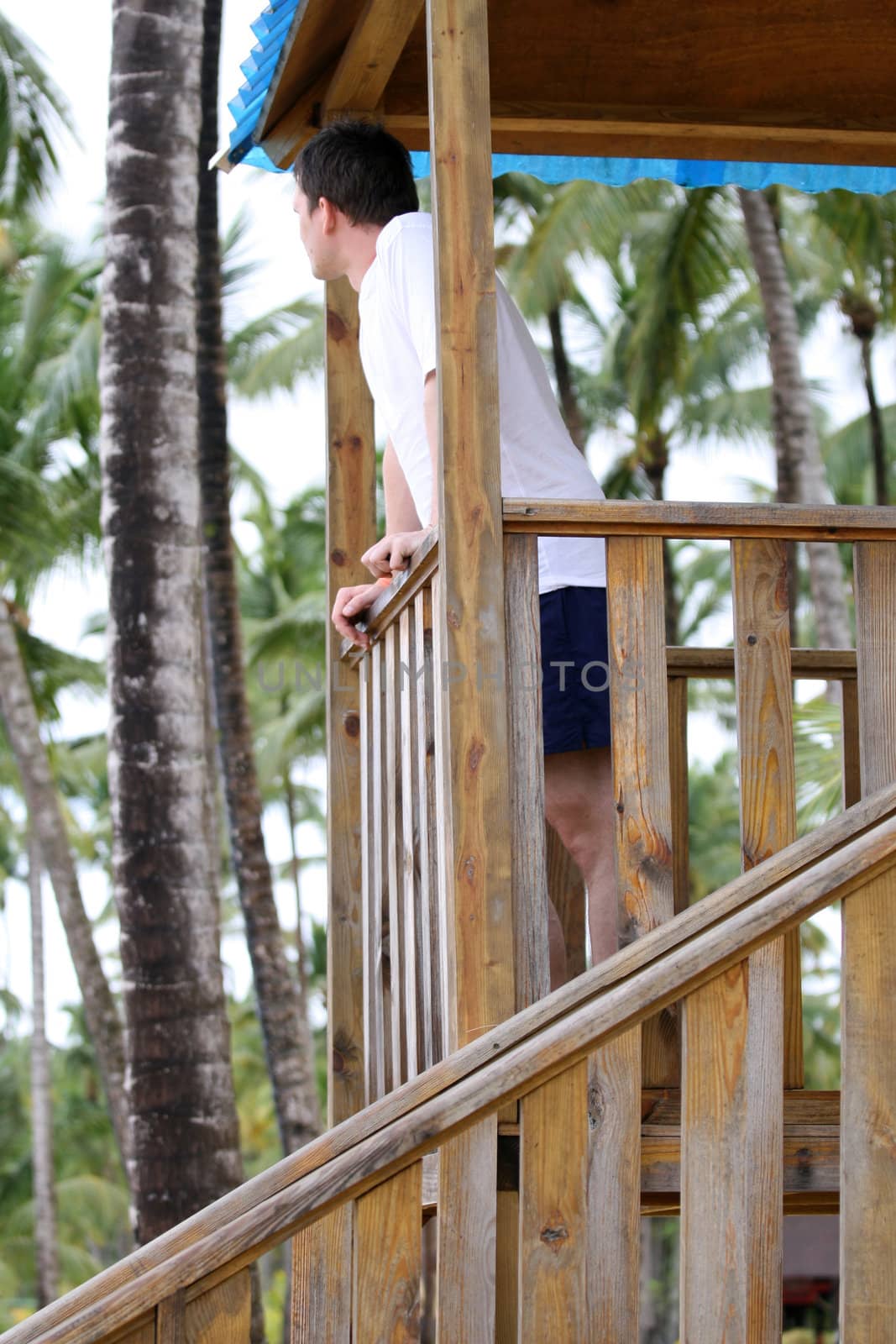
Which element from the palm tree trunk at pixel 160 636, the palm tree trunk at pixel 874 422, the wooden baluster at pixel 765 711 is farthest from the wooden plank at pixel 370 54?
the palm tree trunk at pixel 874 422

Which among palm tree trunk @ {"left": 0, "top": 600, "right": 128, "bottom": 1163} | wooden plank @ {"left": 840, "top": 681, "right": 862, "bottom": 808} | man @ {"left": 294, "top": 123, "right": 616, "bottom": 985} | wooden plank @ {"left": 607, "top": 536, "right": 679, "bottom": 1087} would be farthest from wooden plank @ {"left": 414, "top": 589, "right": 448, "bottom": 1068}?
palm tree trunk @ {"left": 0, "top": 600, "right": 128, "bottom": 1163}

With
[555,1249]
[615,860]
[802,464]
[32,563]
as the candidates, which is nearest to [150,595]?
[615,860]

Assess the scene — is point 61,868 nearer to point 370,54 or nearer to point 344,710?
point 344,710

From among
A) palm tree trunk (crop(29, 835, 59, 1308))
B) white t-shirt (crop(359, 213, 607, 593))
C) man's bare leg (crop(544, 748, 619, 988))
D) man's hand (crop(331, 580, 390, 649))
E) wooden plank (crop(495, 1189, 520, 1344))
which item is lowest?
palm tree trunk (crop(29, 835, 59, 1308))

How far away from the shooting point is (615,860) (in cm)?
309

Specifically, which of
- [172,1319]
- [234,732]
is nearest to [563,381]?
[234,732]

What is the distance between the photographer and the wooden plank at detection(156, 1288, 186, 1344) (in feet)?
7.33

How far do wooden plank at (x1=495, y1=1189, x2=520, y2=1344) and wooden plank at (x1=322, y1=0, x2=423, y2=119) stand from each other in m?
2.93

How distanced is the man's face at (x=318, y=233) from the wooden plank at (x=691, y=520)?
1.15 m

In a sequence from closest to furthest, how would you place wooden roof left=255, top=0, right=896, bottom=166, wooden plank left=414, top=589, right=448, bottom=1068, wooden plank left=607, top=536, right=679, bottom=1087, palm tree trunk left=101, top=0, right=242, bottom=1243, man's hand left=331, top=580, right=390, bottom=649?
1. wooden plank left=607, top=536, right=679, bottom=1087
2. wooden plank left=414, top=589, right=448, bottom=1068
3. man's hand left=331, top=580, right=390, bottom=649
4. wooden roof left=255, top=0, right=896, bottom=166
5. palm tree trunk left=101, top=0, right=242, bottom=1243

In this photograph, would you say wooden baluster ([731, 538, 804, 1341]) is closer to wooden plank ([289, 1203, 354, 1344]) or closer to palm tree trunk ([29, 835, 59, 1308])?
wooden plank ([289, 1203, 354, 1344])

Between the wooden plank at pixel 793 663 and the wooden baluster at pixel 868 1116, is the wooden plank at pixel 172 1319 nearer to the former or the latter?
the wooden baluster at pixel 868 1116

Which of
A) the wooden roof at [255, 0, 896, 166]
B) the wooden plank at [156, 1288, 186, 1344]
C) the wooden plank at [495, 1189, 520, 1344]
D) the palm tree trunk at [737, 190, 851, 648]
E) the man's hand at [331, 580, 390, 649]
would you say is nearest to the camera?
the wooden plank at [156, 1288, 186, 1344]

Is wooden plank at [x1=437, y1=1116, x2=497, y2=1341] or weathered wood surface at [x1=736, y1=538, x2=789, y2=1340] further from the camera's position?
weathered wood surface at [x1=736, y1=538, x2=789, y2=1340]
